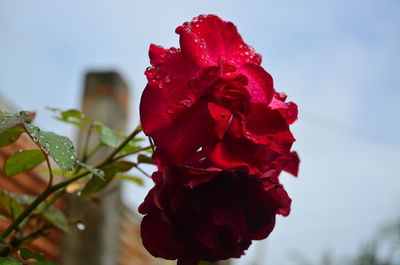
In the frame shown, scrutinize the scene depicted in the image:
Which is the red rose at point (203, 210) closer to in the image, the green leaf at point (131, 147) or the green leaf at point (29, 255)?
the green leaf at point (29, 255)

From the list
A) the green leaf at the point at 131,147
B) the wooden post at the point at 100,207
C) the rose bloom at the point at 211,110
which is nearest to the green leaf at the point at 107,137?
the green leaf at the point at 131,147

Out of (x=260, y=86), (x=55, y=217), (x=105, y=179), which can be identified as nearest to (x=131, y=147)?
(x=105, y=179)

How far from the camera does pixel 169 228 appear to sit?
44cm

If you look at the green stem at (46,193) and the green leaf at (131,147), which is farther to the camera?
the green leaf at (131,147)

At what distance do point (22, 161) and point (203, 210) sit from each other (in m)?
0.36

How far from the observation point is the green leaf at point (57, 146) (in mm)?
481

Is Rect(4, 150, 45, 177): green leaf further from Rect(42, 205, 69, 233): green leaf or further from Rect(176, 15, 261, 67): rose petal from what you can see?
Rect(176, 15, 261, 67): rose petal

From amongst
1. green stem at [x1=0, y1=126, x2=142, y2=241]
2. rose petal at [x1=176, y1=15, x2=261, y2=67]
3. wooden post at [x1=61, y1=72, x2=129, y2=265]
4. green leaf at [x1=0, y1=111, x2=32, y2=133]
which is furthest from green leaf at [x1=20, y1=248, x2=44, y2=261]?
wooden post at [x1=61, y1=72, x2=129, y2=265]

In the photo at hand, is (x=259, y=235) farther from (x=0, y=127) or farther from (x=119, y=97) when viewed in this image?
(x=119, y=97)

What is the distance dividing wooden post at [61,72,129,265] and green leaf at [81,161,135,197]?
3.89 ft

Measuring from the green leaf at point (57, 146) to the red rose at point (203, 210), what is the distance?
0.28 feet

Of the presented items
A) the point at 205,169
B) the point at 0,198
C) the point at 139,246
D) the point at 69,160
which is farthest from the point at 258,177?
the point at 139,246

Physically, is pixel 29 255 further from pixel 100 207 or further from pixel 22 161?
pixel 100 207

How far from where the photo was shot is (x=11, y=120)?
0.50m
